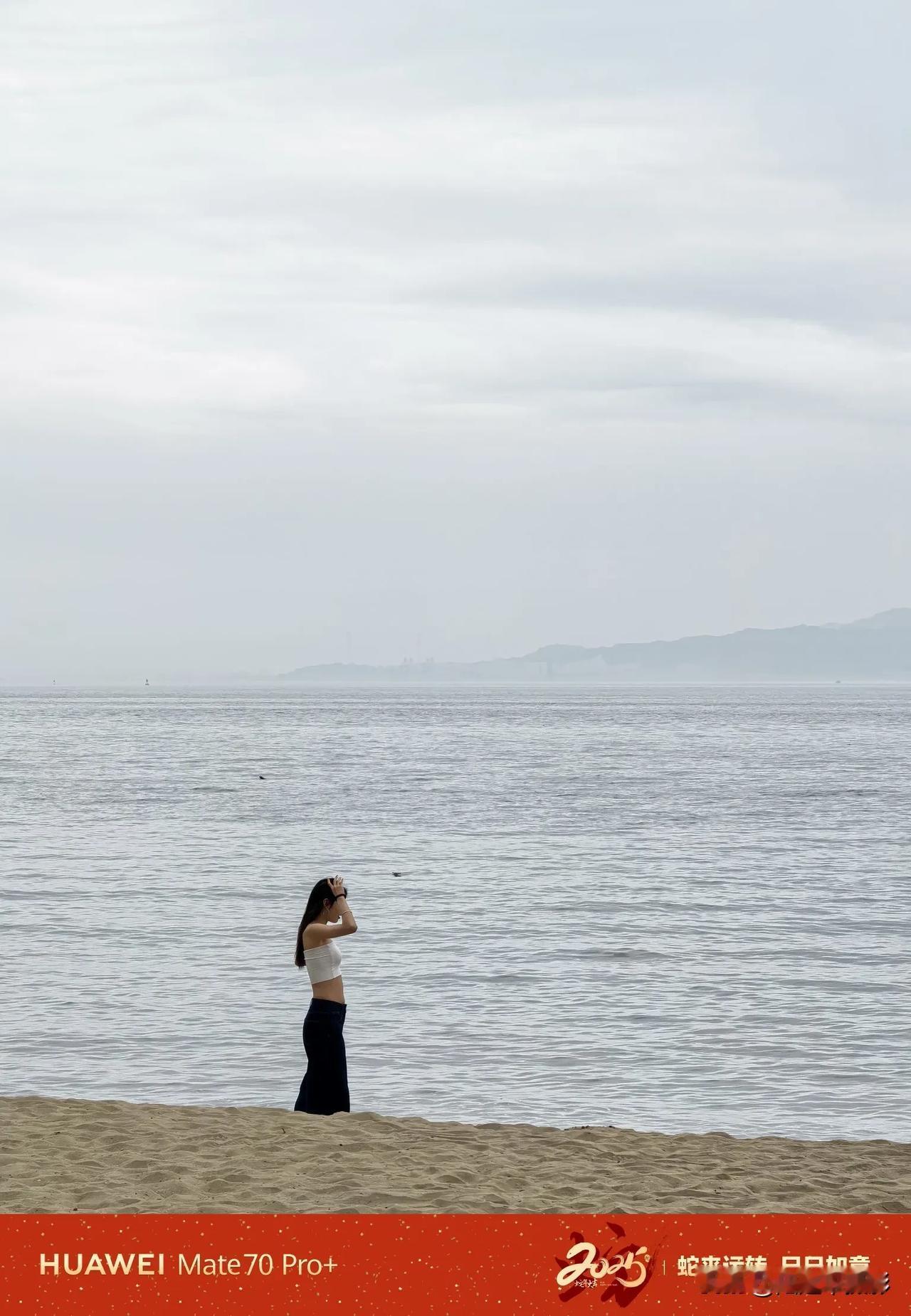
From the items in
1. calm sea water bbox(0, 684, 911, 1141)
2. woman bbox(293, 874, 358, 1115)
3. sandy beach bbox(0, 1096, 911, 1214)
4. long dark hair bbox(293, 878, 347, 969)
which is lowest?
calm sea water bbox(0, 684, 911, 1141)

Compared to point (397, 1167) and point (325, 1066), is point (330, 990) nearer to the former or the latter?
point (325, 1066)

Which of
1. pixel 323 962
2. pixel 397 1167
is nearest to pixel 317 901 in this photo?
pixel 323 962

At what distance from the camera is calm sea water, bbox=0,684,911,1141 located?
43.0 feet

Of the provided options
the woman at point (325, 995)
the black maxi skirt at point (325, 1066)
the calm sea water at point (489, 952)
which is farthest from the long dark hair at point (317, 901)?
the calm sea water at point (489, 952)

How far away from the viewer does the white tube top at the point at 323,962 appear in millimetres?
10688

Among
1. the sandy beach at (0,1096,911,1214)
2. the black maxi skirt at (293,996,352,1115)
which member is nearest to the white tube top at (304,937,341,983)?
the black maxi skirt at (293,996,352,1115)

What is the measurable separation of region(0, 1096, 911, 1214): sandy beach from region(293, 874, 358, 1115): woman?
0.23 m

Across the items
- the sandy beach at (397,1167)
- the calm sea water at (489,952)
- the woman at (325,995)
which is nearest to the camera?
the sandy beach at (397,1167)

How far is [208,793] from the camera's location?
5588 cm

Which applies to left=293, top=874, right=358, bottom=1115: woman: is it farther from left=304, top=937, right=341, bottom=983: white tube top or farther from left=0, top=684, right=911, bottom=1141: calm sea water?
left=0, top=684, right=911, bottom=1141: calm sea water

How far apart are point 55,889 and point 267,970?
9515 mm

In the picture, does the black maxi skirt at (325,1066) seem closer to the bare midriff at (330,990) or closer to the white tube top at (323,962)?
the bare midriff at (330,990)

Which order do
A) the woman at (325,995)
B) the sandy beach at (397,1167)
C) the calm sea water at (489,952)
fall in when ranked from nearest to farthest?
the sandy beach at (397,1167) < the woman at (325,995) < the calm sea water at (489,952)
